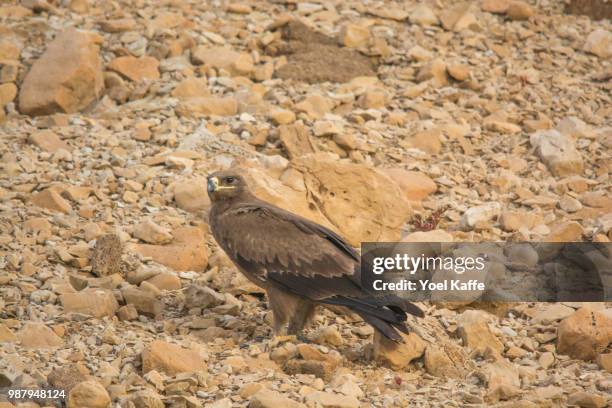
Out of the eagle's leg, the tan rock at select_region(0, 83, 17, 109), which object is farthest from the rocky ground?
the eagle's leg

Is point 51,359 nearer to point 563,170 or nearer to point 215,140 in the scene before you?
point 215,140

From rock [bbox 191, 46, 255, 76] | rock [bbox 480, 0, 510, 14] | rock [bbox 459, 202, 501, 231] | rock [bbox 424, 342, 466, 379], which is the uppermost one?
rock [bbox 480, 0, 510, 14]

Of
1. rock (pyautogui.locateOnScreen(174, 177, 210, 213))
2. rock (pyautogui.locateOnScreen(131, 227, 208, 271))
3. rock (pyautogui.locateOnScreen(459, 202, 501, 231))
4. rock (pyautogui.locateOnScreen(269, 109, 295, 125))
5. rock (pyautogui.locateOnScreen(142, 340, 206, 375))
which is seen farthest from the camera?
rock (pyautogui.locateOnScreen(269, 109, 295, 125))

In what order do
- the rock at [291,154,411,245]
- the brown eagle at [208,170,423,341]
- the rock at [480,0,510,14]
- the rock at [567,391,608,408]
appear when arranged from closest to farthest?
the rock at [567,391,608,408] < the brown eagle at [208,170,423,341] < the rock at [291,154,411,245] < the rock at [480,0,510,14]

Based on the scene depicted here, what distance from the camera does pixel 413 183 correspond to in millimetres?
11789

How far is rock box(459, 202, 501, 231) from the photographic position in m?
11.0

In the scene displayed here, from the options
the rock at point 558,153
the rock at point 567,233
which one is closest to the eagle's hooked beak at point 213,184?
the rock at point 567,233

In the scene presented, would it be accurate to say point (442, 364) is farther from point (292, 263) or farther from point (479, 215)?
point (479, 215)

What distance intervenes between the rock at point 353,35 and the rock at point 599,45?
3260mm

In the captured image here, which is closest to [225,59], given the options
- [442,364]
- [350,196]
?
[350,196]

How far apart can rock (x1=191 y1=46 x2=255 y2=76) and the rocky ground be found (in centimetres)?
→ 4

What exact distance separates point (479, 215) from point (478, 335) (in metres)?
2.67

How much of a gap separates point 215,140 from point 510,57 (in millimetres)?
4962

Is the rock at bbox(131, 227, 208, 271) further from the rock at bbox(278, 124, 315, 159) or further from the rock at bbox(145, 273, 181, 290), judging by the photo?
the rock at bbox(278, 124, 315, 159)
